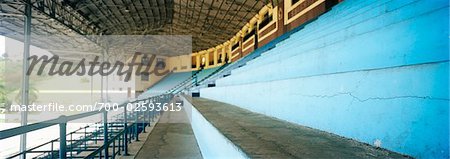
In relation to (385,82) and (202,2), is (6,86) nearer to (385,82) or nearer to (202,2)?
(202,2)

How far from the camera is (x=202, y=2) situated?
15.5 m

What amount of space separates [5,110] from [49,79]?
31.8 ft

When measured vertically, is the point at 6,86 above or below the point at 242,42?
below

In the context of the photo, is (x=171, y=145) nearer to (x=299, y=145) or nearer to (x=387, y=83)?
(x=299, y=145)

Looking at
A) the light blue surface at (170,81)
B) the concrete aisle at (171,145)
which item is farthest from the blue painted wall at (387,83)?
the light blue surface at (170,81)

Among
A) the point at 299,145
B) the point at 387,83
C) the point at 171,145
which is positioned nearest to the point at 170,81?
the point at 171,145

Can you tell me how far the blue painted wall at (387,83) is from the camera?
4.01ft

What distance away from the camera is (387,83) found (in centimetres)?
152

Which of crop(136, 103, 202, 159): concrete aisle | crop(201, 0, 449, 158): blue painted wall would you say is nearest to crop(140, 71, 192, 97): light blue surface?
crop(136, 103, 202, 159): concrete aisle

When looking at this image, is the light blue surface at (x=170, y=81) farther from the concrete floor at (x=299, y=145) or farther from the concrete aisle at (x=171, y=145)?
the concrete floor at (x=299, y=145)

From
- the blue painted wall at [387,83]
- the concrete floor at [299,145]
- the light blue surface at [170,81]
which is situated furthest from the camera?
the light blue surface at [170,81]

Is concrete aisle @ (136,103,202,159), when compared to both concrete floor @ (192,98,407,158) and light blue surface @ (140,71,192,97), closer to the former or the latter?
concrete floor @ (192,98,407,158)

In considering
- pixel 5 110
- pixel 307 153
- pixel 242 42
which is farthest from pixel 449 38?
pixel 5 110

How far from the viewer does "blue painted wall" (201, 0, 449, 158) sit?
4.01ft
